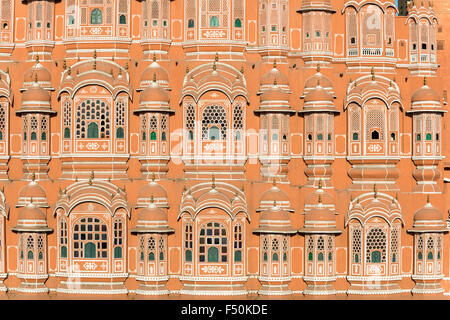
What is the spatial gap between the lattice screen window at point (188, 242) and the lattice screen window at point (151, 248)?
1.51 metres

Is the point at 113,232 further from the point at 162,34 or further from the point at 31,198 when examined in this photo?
the point at 162,34

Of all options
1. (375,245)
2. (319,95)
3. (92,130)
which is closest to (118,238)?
(92,130)

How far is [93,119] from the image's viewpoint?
48938 millimetres

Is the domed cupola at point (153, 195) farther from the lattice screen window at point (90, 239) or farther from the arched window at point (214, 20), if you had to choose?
the arched window at point (214, 20)

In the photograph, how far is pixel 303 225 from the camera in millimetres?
49656

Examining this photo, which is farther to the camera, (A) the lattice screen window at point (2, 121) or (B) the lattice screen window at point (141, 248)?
(A) the lattice screen window at point (2, 121)

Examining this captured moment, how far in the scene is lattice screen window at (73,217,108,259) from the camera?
48531 mm

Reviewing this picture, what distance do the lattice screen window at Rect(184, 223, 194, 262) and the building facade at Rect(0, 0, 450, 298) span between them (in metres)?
0.06

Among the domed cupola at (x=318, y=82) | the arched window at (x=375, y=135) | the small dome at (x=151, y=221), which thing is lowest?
the small dome at (x=151, y=221)

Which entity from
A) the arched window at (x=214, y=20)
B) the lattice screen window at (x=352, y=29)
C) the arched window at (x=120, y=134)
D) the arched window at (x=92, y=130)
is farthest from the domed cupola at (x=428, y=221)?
the arched window at (x=92, y=130)

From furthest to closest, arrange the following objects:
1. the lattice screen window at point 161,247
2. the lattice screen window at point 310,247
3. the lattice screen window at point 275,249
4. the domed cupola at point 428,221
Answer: the domed cupola at point 428,221
the lattice screen window at point 310,247
the lattice screen window at point 275,249
the lattice screen window at point 161,247

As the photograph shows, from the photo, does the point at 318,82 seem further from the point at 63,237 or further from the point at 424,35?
the point at 63,237

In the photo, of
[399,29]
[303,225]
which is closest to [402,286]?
[303,225]

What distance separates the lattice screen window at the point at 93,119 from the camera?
48938 mm
